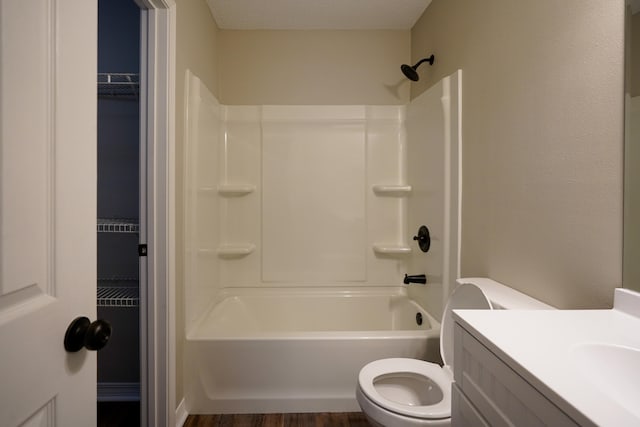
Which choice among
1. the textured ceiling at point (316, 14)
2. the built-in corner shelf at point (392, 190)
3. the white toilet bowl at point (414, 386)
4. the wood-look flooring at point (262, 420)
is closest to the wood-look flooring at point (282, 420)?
the wood-look flooring at point (262, 420)

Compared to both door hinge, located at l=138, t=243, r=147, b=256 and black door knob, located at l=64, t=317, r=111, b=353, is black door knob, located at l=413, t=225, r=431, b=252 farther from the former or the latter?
black door knob, located at l=64, t=317, r=111, b=353

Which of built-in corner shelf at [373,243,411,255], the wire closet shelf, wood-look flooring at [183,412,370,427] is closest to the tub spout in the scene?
built-in corner shelf at [373,243,411,255]

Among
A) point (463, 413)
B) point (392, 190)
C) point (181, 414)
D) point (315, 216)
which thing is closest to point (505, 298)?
point (463, 413)

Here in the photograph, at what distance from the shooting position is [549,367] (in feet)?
1.90

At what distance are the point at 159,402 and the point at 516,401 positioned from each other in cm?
150

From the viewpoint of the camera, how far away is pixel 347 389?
5.76 ft

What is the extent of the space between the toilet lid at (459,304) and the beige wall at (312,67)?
5.35ft

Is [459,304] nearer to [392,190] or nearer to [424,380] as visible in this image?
[424,380]

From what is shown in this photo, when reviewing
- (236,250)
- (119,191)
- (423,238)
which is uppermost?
(119,191)

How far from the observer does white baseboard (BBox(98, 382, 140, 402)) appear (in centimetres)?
194

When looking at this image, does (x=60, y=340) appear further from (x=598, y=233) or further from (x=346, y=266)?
(x=346, y=266)

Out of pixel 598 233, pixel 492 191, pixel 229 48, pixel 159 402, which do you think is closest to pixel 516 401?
pixel 598 233

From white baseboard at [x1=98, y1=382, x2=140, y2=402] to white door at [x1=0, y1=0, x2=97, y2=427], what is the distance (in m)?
1.56

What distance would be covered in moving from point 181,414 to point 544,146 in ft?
6.68
